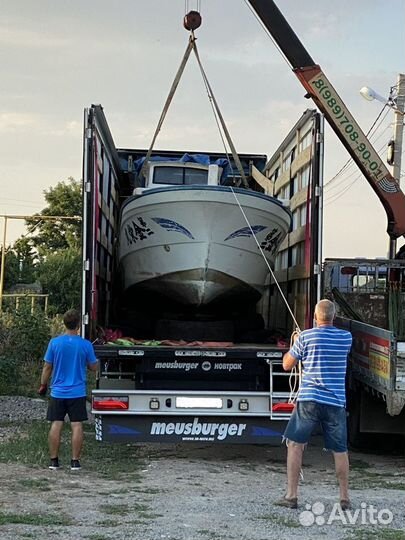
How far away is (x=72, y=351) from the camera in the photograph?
841cm

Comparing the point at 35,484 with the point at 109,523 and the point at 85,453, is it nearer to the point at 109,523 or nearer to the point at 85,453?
the point at 109,523

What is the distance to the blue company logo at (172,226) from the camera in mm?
9969

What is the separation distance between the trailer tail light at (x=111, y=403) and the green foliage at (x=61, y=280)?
21.6m

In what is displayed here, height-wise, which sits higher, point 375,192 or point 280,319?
point 375,192

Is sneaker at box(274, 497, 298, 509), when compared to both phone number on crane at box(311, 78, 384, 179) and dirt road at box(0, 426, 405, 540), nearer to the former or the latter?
dirt road at box(0, 426, 405, 540)

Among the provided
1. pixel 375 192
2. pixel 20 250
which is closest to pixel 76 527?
pixel 375 192

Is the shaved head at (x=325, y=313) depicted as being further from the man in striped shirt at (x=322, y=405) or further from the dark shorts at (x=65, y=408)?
the dark shorts at (x=65, y=408)

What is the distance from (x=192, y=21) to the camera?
11.9m

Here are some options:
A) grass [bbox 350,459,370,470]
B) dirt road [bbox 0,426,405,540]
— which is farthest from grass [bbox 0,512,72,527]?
grass [bbox 350,459,370,470]

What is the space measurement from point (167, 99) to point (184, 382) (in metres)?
4.06

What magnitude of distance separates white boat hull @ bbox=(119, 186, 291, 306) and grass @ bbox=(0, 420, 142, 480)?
6.38ft

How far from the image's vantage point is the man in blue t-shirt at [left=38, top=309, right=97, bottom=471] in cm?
837

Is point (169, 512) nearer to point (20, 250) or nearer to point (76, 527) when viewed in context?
point (76, 527)

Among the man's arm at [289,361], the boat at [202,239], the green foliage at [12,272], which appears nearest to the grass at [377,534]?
the man's arm at [289,361]
